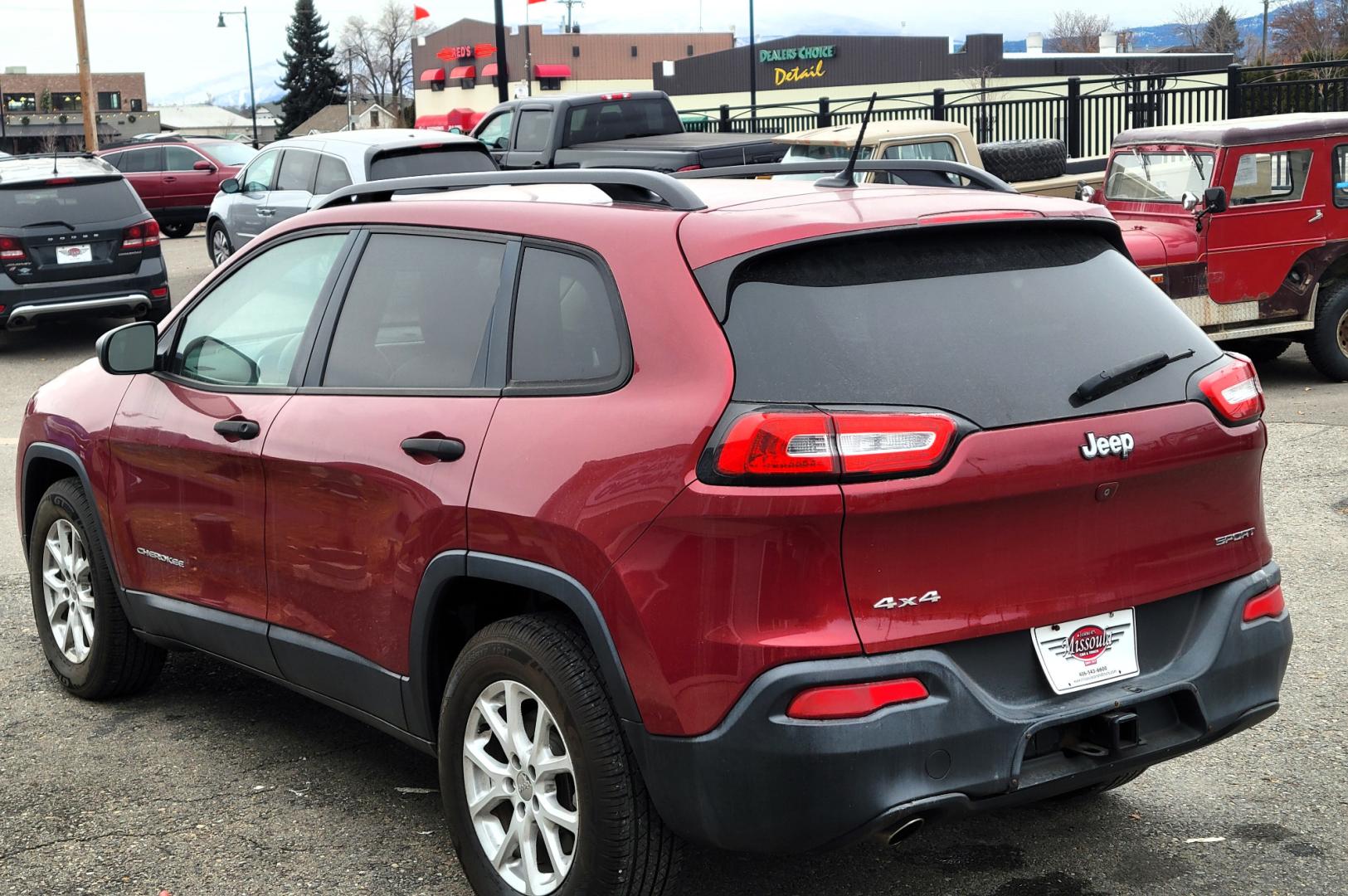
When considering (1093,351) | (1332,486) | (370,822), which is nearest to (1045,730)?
(1093,351)

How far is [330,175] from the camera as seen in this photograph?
53.1 ft

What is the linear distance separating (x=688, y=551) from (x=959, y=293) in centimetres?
85

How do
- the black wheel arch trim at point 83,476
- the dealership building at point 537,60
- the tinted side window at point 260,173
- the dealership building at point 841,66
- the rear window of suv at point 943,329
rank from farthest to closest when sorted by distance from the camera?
the dealership building at point 537,60, the dealership building at point 841,66, the tinted side window at point 260,173, the black wheel arch trim at point 83,476, the rear window of suv at point 943,329

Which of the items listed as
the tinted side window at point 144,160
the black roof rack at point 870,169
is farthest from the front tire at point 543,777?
the tinted side window at point 144,160

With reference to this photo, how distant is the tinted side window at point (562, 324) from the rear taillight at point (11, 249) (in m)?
12.6

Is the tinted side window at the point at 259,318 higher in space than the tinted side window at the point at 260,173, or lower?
lower

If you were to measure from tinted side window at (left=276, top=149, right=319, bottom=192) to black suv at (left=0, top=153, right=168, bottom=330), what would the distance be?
6.16ft

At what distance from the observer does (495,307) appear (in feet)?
12.3

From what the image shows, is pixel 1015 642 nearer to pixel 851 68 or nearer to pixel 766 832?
pixel 766 832

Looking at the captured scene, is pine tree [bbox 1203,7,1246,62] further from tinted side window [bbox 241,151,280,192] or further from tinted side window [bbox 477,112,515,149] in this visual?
tinted side window [bbox 241,151,280,192]

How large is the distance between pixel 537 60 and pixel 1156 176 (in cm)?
9333

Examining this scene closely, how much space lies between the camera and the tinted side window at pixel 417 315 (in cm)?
380

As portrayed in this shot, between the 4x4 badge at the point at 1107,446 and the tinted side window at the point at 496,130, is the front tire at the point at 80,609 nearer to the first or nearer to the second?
the 4x4 badge at the point at 1107,446

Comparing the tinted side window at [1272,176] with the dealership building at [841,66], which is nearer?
the tinted side window at [1272,176]
